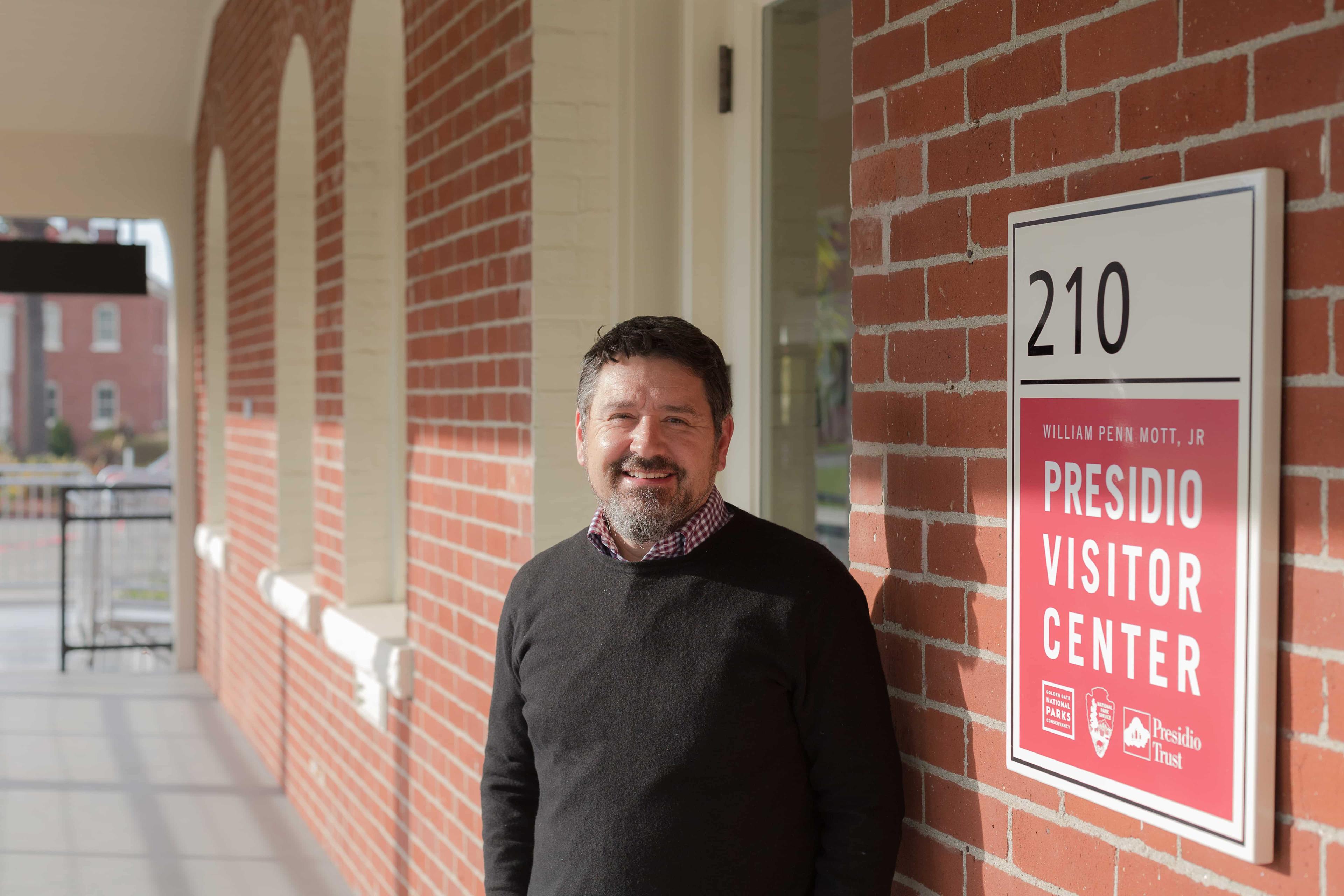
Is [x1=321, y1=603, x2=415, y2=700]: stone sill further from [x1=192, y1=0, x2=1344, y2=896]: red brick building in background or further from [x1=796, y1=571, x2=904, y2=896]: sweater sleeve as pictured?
[x1=796, y1=571, x2=904, y2=896]: sweater sleeve

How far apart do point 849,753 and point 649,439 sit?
51 cm

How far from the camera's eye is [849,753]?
1584mm

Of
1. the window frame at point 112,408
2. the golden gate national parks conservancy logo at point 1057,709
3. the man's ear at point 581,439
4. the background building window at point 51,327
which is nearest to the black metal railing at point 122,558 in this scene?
the man's ear at point 581,439

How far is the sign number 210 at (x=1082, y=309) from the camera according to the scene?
4.22 ft

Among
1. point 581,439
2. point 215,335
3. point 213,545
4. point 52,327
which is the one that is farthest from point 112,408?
point 581,439

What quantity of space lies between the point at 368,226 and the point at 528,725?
276cm

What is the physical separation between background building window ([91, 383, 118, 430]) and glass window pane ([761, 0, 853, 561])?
1659 inches

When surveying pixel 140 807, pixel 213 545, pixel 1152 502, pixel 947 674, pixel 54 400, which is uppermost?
pixel 54 400

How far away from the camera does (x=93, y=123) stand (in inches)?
325

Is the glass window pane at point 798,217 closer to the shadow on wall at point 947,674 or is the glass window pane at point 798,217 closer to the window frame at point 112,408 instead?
the shadow on wall at point 947,674

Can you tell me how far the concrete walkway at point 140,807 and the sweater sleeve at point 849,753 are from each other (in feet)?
10.6

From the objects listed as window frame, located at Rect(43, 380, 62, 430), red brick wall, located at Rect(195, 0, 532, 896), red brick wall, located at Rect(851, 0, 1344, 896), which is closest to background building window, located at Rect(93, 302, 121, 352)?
window frame, located at Rect(43, 380, 62, 430)

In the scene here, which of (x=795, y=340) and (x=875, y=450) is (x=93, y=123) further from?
(x=875, y=450)

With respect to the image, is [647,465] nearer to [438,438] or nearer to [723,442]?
[723,442]
